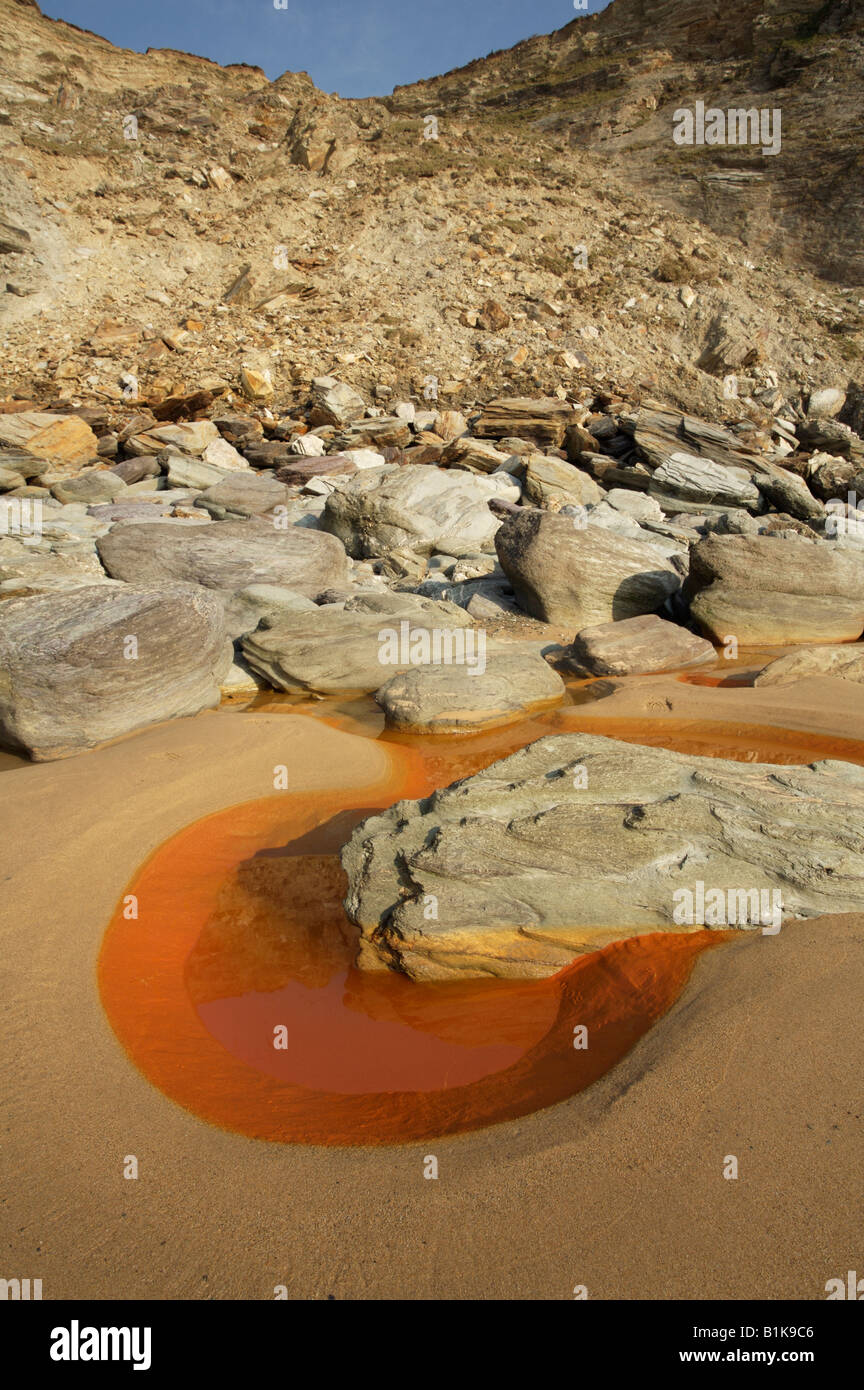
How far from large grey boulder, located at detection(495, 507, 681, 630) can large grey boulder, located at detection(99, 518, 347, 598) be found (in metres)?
2.77

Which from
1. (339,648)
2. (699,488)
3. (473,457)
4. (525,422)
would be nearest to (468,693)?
(339,648)

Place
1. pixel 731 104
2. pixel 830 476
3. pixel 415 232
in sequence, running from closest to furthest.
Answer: pixel 830 476, pixel 415 232, pixel 731 104

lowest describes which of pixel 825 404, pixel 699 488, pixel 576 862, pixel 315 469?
pixel 576 862

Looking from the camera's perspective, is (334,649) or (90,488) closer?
(334,649)

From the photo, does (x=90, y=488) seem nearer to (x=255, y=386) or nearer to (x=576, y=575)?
(x=255, y=386)

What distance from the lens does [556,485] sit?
48.5 ft

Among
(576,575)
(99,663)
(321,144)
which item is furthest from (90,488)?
(321,144)

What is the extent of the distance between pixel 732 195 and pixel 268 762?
106 ft

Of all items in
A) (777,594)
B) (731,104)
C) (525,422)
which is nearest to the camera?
A: (777,594)

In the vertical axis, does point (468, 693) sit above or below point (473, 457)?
below

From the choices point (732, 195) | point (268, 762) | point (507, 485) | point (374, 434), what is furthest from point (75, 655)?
point (732, 195)

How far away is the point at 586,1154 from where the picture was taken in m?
2.75

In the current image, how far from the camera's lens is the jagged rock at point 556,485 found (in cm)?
1448

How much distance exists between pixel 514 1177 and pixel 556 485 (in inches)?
536
